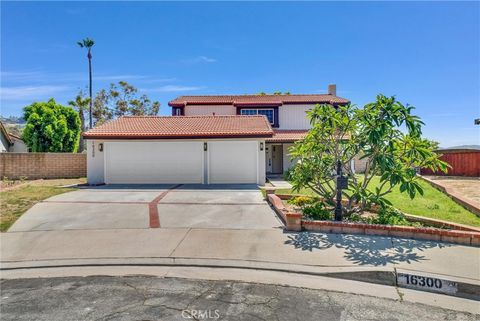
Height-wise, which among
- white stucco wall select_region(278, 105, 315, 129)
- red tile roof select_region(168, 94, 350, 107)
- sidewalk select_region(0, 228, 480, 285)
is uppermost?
red tile roof select_region(168, 94, 350, 107)

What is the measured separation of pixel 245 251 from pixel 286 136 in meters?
15.5

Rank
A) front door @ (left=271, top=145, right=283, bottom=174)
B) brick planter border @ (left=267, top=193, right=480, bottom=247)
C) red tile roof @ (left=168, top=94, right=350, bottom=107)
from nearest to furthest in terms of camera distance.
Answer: brick planter border @ (left=267, top=193, right=480, bottom=247)
front door @ (left=271, top=145, right=283, bottom=174)
red tile roof @ (left=168, top=94, right=350, bottom=107)

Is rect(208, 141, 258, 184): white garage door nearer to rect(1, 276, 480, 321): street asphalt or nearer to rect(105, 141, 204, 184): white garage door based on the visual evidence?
rect(105, 141, 204, 184): white garage door

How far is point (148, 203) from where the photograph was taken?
10.8 meters

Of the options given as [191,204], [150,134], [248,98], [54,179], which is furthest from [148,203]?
[248,98]

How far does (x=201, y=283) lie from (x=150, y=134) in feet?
40.1

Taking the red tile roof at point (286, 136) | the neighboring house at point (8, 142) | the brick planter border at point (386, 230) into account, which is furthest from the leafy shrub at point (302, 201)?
Answer: the neighboring house at point (8, 142)

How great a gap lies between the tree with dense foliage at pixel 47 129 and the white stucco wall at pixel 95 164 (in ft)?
33.4

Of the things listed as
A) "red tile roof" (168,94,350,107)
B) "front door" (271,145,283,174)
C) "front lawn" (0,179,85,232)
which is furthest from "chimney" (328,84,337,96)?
"front lawn" (0,179,85,232)

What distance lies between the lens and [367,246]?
623 cm

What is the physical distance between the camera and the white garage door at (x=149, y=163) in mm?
16328

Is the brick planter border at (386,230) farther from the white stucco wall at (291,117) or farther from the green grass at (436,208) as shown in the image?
the white stucco wall at (291,117)

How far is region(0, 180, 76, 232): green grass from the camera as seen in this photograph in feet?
28.0

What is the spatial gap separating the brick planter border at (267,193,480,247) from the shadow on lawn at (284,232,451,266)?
0.65ft
